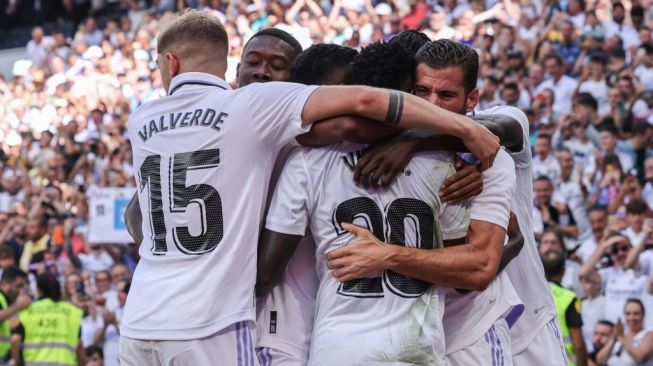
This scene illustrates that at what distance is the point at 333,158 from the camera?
423 centimetres

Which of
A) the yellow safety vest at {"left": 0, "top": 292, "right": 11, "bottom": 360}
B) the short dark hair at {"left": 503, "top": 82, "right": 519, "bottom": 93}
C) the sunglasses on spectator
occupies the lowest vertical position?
the yellow safety vest at {"left": 0, "top": 292, "right": 11, "bottom": 360}

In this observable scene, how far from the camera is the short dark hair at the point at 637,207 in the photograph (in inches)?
422

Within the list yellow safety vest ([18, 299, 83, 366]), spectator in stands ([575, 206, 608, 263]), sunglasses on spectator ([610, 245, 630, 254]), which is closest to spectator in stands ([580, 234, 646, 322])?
sunglasses on spectator ([610, 245, 630, 254])

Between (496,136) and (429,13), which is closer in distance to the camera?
(496,136)

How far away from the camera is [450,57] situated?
430 cm

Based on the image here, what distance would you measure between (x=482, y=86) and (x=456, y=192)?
10.8m

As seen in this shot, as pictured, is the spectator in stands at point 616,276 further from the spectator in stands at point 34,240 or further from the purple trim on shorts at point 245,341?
the spectator in stands at point 34,240

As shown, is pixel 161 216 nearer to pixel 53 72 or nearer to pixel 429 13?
pixel 429 13

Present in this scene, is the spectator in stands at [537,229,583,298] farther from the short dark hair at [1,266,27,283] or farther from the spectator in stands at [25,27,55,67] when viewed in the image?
the spectator in stands at [25,27,55,67]

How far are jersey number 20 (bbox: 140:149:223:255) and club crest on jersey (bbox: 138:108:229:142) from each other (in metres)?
0.11

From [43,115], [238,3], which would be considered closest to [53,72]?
[43,115]

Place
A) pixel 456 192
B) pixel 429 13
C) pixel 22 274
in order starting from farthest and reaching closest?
pixel 429 13 < pixel 22 274 < pixel 456 192

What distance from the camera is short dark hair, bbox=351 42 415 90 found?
423cm

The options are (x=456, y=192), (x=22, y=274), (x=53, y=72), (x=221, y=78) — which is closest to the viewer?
(x=456, y=192)
